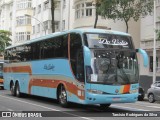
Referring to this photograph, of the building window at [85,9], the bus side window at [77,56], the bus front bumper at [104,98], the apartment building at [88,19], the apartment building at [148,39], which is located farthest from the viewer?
the building window at [85,9]

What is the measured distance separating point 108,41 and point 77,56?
4.73 feet

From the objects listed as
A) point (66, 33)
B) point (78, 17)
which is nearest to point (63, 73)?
point (66, 33)

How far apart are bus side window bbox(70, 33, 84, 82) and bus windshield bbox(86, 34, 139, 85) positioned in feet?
1.66

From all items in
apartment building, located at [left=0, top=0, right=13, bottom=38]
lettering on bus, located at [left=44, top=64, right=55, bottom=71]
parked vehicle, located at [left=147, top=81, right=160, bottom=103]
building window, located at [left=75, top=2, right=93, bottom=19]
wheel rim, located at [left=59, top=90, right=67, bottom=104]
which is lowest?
parked vehicle, located at [left=147, top=81, right=160, bottom=103]

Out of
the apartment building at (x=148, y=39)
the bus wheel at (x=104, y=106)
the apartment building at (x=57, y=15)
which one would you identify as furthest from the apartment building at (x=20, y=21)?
the bus wheel at (x=104, y=106)

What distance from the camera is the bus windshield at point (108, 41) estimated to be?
1700cm

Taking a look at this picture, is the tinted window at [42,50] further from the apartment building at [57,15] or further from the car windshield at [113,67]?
the apartment building at [57,15]

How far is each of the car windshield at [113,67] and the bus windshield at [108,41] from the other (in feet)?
1.05

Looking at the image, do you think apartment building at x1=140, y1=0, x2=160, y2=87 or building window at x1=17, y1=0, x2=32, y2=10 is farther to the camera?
building window at x1=17, y1=0, x2=32, y2=10

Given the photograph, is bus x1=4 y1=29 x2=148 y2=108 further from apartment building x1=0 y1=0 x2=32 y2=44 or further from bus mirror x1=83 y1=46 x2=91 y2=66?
apartment building x1=0 y1=0 x2=32 y2=44

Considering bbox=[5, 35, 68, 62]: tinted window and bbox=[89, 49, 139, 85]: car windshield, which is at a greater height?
bbox=[5, 35, 68, 62]: tinted window

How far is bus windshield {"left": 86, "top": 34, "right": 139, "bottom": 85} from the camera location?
16531 millimetres

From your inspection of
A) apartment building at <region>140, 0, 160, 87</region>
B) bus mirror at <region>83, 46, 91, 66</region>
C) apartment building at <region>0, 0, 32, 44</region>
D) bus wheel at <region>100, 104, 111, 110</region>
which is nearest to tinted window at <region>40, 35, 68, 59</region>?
bus mirror at <region>83, 46, 91, 66</region>

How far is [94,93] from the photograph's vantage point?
16422mm
